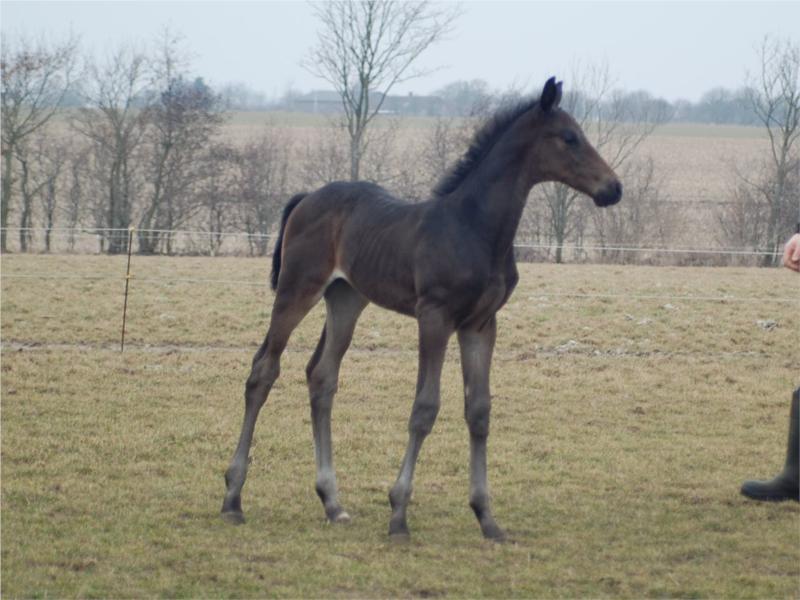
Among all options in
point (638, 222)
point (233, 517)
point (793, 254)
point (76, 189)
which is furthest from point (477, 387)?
point (76, 189)

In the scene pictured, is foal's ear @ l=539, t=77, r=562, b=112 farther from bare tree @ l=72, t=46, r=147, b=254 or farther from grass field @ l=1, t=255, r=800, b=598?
bare tree @ l=72, t=46, r=147, b=254

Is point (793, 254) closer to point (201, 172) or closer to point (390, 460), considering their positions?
point (390, 460)

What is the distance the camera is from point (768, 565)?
19.4 feet

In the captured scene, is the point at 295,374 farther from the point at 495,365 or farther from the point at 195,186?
the point at 195,186

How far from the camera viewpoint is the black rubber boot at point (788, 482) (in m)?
7.28

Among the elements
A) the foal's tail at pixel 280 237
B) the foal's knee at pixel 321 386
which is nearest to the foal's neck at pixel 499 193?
the foal's tail at pixel 280 237

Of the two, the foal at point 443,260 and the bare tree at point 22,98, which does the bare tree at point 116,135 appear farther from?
the foal at point 443,260

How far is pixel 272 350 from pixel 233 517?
1131 mm

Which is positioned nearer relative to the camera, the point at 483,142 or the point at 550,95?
the point at 550,95

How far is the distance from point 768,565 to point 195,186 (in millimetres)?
31301

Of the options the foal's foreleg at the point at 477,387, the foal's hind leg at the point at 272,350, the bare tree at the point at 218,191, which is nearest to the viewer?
the foal's foreleg at the point at 477,387

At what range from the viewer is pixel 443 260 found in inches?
249

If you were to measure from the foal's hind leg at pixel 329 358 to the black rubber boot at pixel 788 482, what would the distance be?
9.69 feet

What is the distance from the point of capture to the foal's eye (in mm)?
6387
